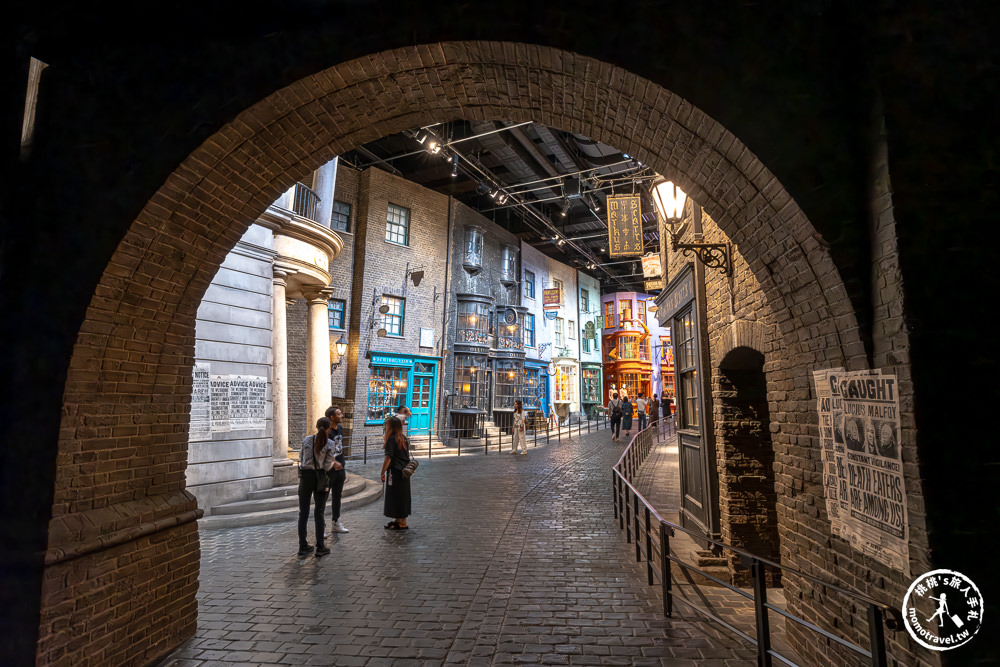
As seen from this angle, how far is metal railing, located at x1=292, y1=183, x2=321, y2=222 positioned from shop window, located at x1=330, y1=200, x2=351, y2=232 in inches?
251

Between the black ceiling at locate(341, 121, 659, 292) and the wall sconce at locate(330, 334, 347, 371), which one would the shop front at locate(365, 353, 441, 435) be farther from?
the black ceiling at locate(341, 121, 659, 292)

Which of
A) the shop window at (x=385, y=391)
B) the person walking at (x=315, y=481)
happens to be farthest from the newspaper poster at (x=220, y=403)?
the shop window at (x=385, y=391)

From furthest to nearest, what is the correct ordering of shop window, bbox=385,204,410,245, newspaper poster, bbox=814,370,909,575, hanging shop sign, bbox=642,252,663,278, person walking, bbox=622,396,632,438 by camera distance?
person walking, bbox=622,396,632,438
shop window, bbox=385,204,410,245
hanging shop sign, bbox=642,252,663,278
newspaper poster, bbox=814,370,909,575

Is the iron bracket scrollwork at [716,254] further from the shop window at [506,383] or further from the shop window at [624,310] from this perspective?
the shop window at [624,310]

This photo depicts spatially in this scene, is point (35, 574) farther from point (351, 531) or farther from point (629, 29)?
point (629, 29)

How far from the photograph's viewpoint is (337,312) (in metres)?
17.8

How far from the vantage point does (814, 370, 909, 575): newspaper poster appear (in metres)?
2.61

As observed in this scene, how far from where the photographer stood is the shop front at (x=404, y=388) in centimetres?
1823

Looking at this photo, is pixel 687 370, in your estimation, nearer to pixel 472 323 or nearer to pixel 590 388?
pixel 472 323

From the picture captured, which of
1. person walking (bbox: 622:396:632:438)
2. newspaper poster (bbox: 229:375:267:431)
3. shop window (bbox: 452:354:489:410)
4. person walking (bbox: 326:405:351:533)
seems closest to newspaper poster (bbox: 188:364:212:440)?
newspaper poster (bbox: 229:375:267:431)

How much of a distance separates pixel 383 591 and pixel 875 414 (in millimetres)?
4347

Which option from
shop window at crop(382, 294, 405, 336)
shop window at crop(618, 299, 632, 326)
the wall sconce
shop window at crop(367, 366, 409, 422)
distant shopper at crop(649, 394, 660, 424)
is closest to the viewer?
the wall sconce

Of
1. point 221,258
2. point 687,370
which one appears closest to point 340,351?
point 687,370

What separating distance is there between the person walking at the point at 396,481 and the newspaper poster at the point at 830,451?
17.6ft
